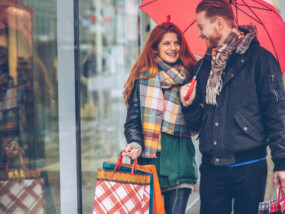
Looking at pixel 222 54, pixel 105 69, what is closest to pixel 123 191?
pixel 222 54

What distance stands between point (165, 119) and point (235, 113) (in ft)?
1.87

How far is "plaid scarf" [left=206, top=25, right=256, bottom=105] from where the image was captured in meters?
2.82

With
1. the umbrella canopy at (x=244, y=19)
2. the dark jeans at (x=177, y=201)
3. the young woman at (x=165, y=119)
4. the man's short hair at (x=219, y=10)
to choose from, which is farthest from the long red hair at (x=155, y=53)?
the dark jeans at (x=177, y=201)

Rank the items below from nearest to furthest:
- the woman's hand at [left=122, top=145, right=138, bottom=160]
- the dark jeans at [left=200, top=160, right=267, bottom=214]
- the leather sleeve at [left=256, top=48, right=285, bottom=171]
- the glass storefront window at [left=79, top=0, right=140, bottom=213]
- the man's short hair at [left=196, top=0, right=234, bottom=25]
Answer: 1. the leather sleeve at [left=256, top=48, right=285, bottom=171]
2. the dark jeans at [left=200, top=160, right=267, bottom=214]
3. the man's short hair at [left=196, top=0, right=234, bottom=25]
4. the woman's hand at [left=122, top=145, right=138, bottom=160]
5. the glass storefront window at [left=79, top=0, right=140, bottom=213]

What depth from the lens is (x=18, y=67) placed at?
370 centimetres

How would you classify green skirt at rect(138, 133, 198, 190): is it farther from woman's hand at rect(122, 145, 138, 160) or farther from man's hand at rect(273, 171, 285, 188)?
man's hand at rect(273, 171, 285, 188)

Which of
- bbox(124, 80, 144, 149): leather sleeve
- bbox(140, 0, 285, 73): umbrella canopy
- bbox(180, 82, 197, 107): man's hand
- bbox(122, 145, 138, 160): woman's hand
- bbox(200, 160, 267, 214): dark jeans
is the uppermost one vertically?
bbox(140, 0, 285, 73): umbrella canopy

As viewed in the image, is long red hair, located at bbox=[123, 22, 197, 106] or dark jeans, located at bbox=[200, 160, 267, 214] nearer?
dark jeans, located at bbox=[200, 160, 267, 214]

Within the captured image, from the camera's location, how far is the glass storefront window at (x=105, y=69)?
198 inches

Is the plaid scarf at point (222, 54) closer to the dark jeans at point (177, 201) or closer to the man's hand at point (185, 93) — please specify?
the man's hand at point (185, 93)

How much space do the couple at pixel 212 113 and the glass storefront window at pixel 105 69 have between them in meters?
1.74

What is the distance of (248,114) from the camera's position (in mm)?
2721

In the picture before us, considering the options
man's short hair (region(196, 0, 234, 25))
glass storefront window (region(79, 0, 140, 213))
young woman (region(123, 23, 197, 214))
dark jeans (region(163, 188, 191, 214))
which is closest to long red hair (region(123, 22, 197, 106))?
young woman (region(123, 23, 197, 214))

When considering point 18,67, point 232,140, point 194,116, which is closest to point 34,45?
point 18,67
